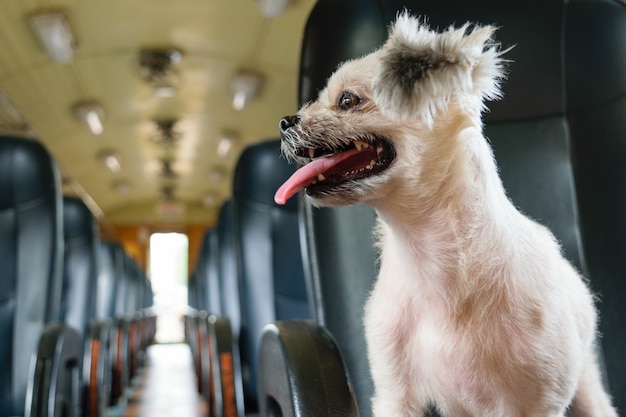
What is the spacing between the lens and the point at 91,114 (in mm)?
5449

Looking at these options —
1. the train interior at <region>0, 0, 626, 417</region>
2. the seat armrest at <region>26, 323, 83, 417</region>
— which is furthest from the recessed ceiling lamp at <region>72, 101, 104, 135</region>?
the seat armrest at <region>26, 323, 83, 417</region>

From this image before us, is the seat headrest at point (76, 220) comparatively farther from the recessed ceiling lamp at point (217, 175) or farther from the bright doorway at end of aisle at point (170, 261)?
the bright doorway at end of aisle at point (170, 261)

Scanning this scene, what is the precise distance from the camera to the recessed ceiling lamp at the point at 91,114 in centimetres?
527

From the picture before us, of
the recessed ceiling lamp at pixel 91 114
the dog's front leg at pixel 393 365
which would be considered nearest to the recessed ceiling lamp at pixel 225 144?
the dog's front leg at pixel 393 365

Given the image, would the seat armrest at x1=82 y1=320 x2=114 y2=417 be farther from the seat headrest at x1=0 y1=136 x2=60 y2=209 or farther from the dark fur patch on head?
the dark fur patch on head

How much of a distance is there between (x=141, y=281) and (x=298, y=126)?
6.96 meters

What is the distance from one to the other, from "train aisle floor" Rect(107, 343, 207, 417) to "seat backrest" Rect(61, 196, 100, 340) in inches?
50.0

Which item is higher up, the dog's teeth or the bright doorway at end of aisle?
the dog's teeth

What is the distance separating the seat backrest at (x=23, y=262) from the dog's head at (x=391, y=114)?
1.22 metres

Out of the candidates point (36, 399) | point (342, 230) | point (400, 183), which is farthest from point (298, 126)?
point (36, 399)

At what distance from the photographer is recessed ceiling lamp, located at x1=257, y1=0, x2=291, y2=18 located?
368 centimetres

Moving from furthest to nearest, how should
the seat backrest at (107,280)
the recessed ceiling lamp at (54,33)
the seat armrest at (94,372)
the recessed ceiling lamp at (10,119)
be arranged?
the recessed ceiling lamp at (10,119) → the recessed ceiling lamp at (54,33) → the seat backrest at (107,280) → the seat armrest at (94,372)

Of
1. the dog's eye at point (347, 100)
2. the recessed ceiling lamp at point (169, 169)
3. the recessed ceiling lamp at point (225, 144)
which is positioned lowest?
the dog's eye at point (347, 100)

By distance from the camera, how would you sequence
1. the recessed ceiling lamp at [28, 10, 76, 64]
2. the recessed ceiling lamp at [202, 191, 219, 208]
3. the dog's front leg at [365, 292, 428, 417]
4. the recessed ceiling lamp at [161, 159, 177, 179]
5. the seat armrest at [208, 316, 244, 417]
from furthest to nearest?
the recessed ceiling lamp at [28, 10, 76, 64] → the recessed ceiling lamp at [202, 191, 219, 208] → the recessed ceiling lamp at [161, 159, 177, 179] → the seat armrest at [208, 316, 244, 417] → the dog's front leg at [365, 292, 428, 417]
